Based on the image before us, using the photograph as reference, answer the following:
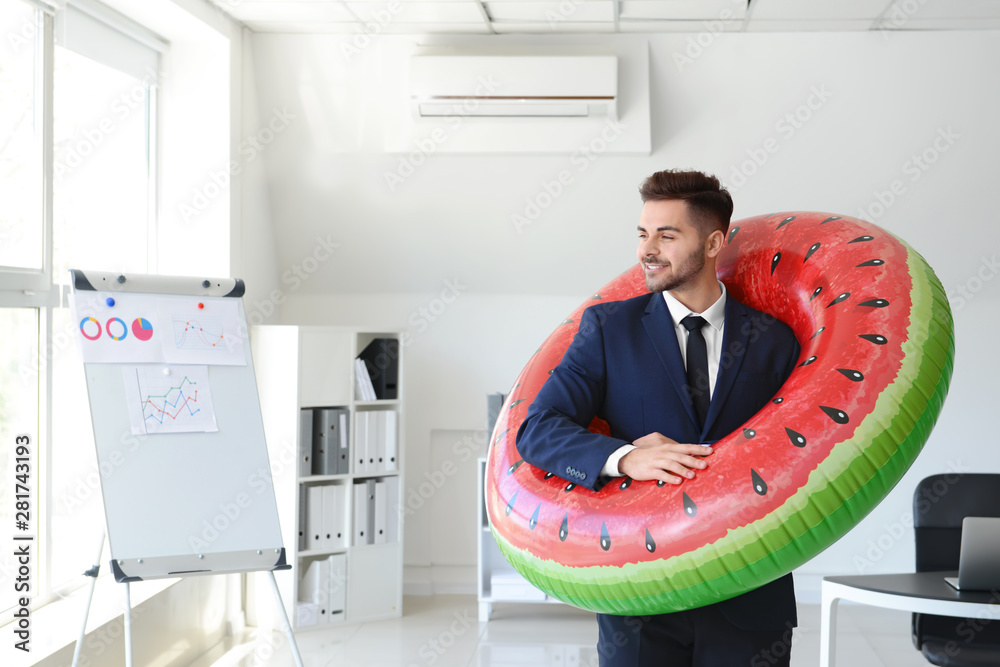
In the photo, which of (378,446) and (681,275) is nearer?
(681,275)

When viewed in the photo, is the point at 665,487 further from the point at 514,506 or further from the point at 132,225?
the point at 132,225

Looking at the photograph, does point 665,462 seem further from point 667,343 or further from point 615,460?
point 667,343

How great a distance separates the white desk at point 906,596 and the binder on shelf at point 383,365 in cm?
222

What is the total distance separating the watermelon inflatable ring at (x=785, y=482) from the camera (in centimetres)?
143

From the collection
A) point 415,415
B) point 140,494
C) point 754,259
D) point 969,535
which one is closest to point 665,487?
point 754,259

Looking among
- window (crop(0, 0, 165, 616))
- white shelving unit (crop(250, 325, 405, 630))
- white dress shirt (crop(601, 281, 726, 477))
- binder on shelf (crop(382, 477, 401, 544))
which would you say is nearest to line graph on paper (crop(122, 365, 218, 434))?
window (crop(0, 0, 165, 616))

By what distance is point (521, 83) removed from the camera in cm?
383

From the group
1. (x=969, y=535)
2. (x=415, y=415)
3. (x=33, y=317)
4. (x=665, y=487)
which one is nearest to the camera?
(x=665, y=487)

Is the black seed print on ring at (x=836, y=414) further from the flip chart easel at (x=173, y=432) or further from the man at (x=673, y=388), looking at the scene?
the flip chart easel at (x=173, y=432)

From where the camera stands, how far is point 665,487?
4.95 feet

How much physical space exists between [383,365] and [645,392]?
2.65 meters

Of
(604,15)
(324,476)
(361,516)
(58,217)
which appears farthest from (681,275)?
(361,516)

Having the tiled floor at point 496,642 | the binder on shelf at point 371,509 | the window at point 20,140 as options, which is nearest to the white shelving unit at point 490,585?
the tiled floor at point 496,642

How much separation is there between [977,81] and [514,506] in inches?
130
